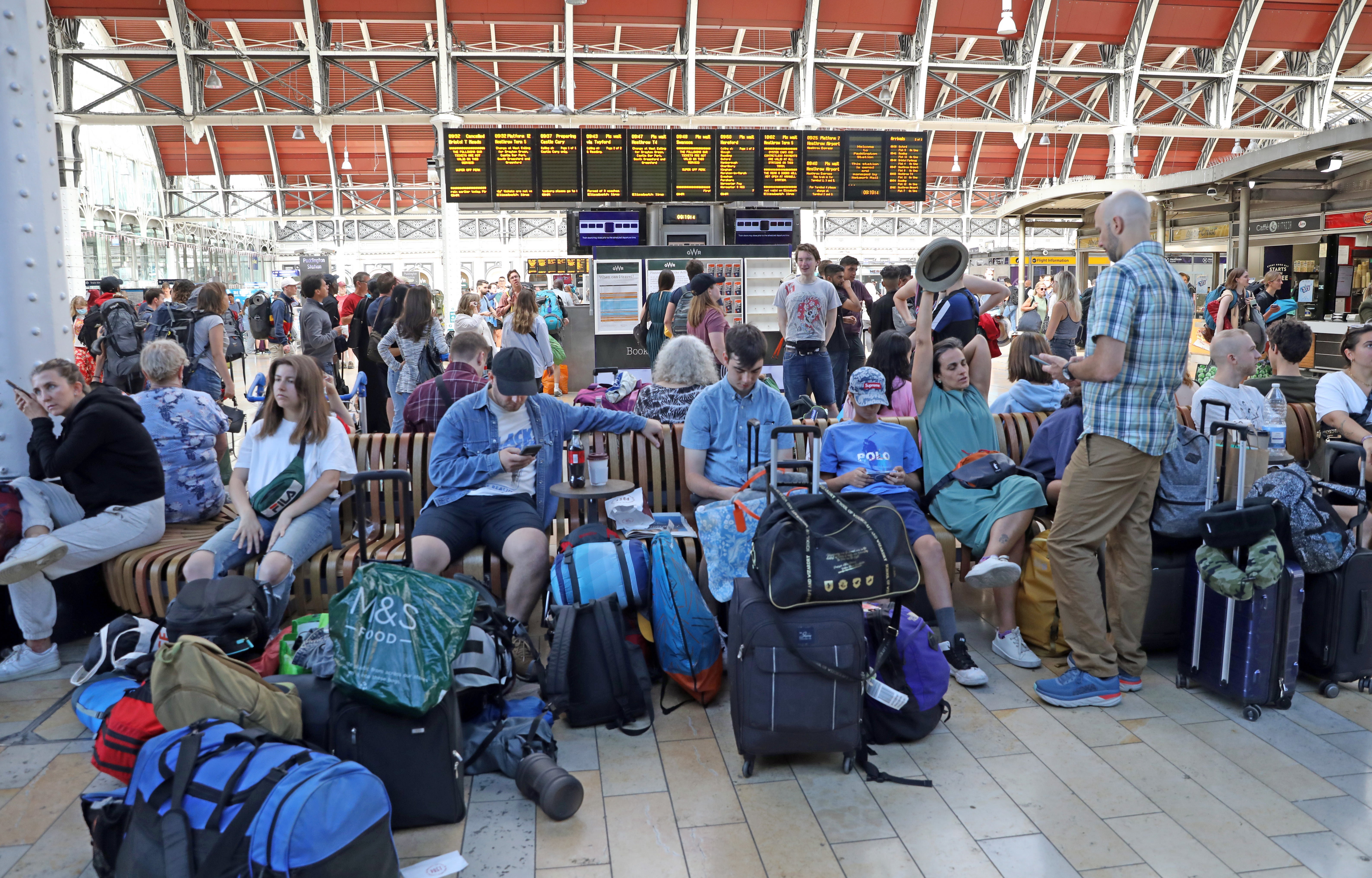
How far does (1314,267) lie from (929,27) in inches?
337

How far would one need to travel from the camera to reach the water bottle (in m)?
4.61

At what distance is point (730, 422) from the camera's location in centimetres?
432

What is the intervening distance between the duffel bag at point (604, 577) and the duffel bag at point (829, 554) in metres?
0.60

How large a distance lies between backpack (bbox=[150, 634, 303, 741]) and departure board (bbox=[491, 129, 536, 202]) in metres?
9.79

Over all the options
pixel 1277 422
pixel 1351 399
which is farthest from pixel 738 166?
pixel 1351 399

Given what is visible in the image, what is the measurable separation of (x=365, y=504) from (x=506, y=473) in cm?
60

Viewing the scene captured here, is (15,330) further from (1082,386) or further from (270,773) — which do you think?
(1082,386)

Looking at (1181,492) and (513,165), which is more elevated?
(513,165)

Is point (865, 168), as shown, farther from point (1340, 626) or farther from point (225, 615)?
point (225, 615)

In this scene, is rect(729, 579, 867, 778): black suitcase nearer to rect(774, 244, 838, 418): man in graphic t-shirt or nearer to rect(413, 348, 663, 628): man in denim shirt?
rect(413, 348, 663, 628): man in denim shirt

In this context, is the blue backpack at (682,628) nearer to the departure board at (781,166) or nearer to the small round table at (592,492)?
the small round table at (592,492)

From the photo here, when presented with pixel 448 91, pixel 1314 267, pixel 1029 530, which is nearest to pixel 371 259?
pixel 448 91

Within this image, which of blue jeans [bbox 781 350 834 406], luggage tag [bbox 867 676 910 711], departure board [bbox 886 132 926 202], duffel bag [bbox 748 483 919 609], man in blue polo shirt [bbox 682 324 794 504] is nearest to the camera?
duffel bag [bbox 748 483 919 609]

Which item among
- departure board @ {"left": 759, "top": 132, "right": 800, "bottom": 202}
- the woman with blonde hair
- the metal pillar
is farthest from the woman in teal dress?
departure board @ {"left": 759, "top": 132, "right": 800, "bottom": 202}
